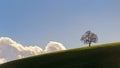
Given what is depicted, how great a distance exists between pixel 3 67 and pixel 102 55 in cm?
2446

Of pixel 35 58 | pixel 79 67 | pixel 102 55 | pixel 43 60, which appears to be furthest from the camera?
pixel 35 58

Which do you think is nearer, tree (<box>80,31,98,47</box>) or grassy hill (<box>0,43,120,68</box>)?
grassy hill (<box>0,43,120,68</box>)

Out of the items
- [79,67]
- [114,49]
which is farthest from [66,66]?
[114,49]

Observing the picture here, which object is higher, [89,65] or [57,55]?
[57,55]

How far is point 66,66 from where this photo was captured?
203 feet

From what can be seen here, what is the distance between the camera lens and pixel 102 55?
65.9m

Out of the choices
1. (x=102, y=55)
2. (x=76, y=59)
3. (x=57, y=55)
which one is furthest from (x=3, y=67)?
(x=102, y=55)

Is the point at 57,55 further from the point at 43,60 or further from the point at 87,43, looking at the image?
the point at 87,43

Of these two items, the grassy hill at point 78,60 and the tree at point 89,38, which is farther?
the tree at point 89,38

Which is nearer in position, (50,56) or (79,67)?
Answer: (79,67)

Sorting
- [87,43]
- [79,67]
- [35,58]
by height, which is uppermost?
[87,43]

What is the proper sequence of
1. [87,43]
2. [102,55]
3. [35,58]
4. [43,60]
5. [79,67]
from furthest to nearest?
[87,43], [35,58], [43,60], [102,55], [79,67]

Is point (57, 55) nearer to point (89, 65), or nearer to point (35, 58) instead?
point (35, 58)

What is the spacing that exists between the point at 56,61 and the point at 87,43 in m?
46.7
